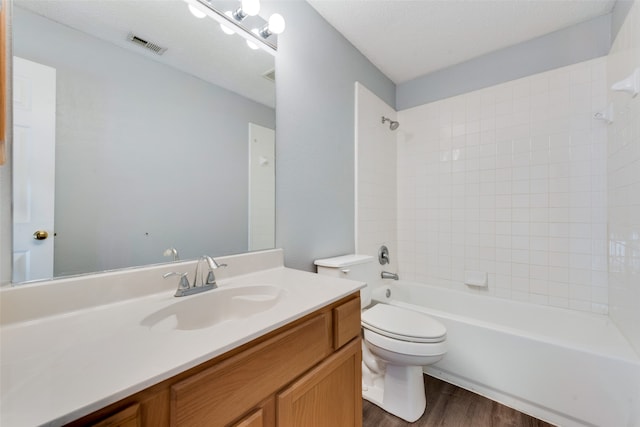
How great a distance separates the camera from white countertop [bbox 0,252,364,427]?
370mm

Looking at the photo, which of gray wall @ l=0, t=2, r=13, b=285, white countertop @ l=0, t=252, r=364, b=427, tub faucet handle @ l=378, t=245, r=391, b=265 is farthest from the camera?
tub faucet handle @ l=378, t=245, r=391, b=265

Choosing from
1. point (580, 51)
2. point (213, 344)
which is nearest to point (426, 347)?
point (213, 344)

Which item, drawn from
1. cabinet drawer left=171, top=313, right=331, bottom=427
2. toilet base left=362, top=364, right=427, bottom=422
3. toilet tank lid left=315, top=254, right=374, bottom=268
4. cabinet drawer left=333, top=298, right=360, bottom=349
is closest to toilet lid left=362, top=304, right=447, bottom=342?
toilet base left=362, top=364, right=427, bottom=422

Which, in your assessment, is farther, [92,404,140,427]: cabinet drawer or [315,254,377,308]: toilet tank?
[315,254,377,308]: toilet tank

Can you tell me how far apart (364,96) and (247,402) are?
2.04m

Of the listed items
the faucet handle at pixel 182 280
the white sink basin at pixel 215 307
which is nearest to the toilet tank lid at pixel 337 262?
the white sink basin at pixel 215 307

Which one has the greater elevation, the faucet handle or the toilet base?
the faucet handle

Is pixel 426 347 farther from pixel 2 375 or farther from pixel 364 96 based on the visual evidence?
pixel 364 96

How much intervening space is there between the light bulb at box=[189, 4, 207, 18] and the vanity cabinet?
1.28 metres

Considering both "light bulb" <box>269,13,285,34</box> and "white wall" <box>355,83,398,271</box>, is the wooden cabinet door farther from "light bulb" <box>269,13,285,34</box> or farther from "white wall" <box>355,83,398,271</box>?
"light bulb" <box>269,13,285,34</box>

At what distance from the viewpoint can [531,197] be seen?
185cm

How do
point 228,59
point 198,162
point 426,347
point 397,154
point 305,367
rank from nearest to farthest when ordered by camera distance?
1. point 305,367
2. point 198,162
3. point 228,59
4. point 426,347
5. point 397,154

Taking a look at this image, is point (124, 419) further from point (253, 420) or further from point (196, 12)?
point (196, 12)

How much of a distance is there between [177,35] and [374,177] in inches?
62.6
